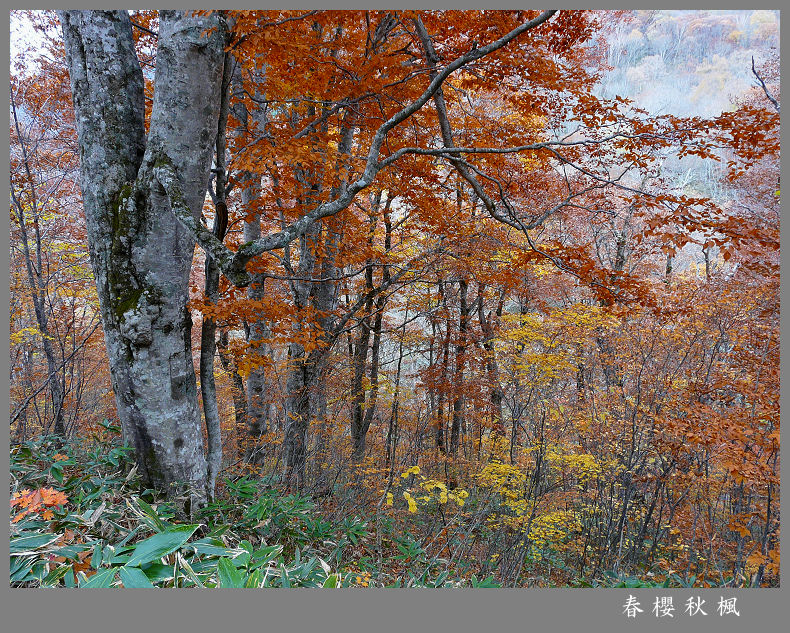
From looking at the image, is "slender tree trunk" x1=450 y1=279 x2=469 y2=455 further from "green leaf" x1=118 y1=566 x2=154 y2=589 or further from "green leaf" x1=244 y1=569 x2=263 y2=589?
"green leaf" x1=118 y1=566 x2=154 y2=589

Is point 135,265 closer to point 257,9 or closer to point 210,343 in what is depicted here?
point 210,343

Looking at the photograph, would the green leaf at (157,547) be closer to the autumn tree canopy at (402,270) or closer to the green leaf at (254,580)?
the green leaf at (254,580)

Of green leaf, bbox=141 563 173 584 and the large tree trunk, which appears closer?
green leaf, bbox=141 563 173 584

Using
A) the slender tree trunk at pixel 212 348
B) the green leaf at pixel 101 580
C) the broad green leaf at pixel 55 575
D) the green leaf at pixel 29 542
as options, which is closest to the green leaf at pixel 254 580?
the green leaf at pixel 101 580

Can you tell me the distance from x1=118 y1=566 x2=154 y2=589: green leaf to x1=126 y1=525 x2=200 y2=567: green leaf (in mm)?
49

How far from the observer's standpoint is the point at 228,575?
1771 millimetres

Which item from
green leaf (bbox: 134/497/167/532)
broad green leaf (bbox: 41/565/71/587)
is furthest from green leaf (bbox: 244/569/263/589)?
green leaf (bbox: 134/497/167/532)

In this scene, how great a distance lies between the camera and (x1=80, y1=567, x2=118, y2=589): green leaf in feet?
5.35

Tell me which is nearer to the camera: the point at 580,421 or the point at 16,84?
the point at 16,84

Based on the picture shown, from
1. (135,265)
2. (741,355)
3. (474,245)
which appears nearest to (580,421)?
(741,355)

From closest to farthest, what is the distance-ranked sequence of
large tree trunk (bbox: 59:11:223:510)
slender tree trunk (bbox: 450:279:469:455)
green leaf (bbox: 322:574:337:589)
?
1. green leaf (bbox: 322:574:337:589)
2. large tree trunk (bbox: 59:11:223:510)
3. slender tree trunk (bbox: 450:279:469:455)

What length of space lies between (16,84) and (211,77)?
5442 mm

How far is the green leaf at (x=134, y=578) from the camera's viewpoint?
5.47ft

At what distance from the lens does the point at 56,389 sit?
4910mm
